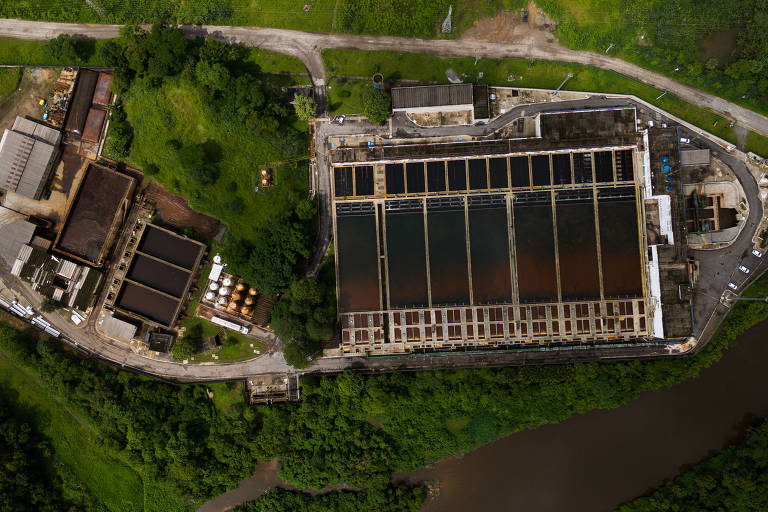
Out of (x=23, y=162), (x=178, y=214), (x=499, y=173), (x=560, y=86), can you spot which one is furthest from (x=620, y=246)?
(x=23, y=162)

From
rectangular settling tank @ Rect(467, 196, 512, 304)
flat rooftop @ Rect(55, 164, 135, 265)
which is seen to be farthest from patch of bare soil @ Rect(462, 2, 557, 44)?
flat rooftop @ Rect(55, 164, 135, 265)

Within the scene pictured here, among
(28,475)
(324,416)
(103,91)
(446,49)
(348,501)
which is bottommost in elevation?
(348,501)

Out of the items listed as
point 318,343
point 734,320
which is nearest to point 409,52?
point 318,343

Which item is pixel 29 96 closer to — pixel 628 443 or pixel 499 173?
pixel 499 173

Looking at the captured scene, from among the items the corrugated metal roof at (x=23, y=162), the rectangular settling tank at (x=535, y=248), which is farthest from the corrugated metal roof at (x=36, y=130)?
the rectangular settling tank at (x=535, y=248)

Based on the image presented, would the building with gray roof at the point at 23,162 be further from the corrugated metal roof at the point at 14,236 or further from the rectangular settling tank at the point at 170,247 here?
the rectangular settling tank at the point at 170,247
